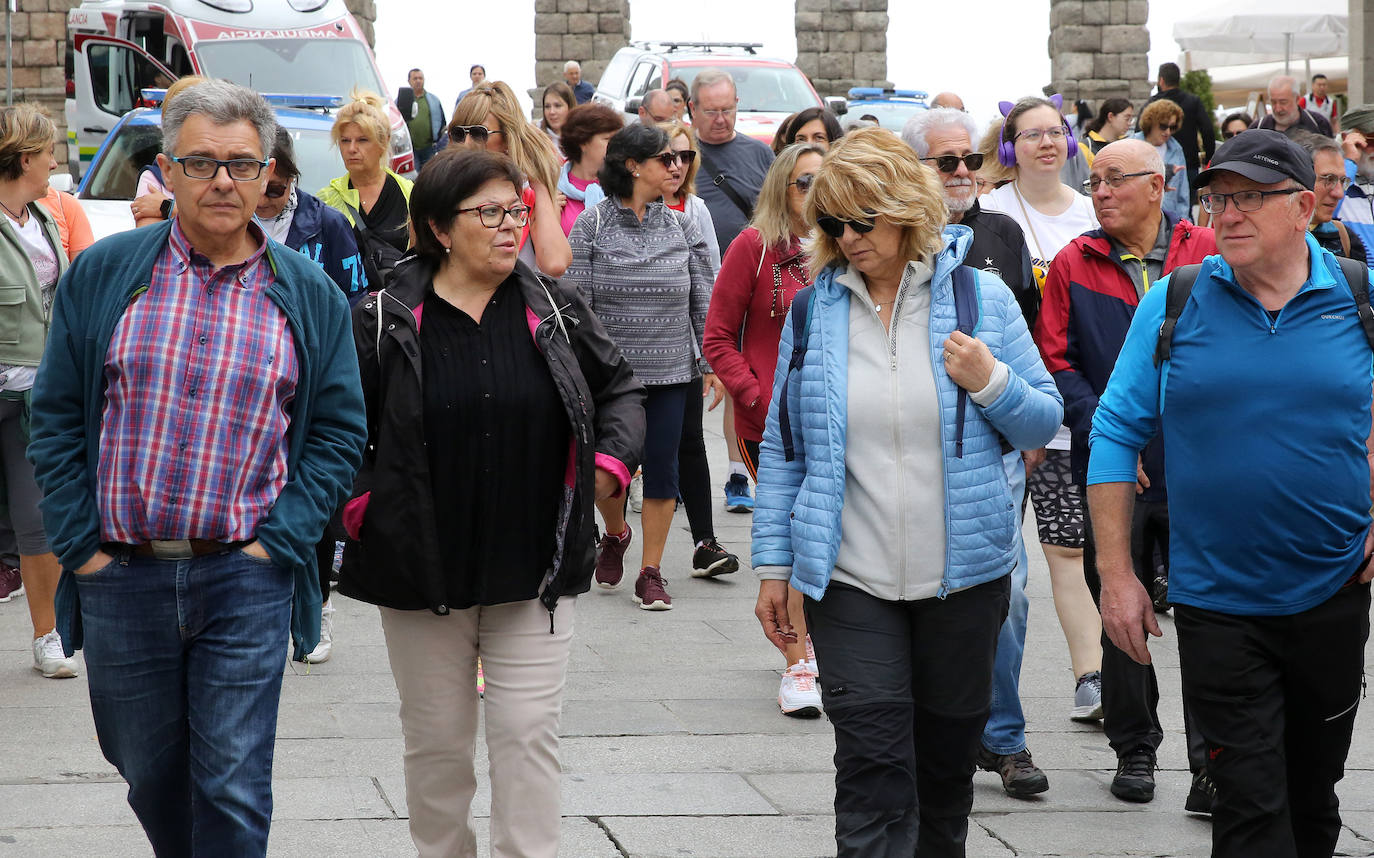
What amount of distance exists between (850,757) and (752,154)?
6447 millimetres

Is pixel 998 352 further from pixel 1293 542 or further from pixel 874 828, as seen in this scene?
pixel 874 828

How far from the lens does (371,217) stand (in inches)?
278

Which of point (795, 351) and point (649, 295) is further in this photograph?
point (649, 295)

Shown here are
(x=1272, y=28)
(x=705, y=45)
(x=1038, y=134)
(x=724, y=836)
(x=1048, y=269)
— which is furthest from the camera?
(x=1272, y=28)

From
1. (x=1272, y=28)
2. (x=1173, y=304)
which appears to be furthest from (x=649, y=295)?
(x=1272, y=28)

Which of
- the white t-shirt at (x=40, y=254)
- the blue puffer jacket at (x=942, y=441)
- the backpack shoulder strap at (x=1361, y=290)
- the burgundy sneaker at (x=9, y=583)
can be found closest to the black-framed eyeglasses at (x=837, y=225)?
the blue puffer jacket at (x=942, y=441)

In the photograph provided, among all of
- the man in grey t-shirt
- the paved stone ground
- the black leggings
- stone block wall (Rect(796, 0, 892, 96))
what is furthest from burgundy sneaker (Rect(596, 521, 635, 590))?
stone block wall (Rect(796, 0, 892, 96))

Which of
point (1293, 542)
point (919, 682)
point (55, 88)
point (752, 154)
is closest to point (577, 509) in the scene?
point (919, 682)

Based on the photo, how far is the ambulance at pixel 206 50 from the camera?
1759 cm

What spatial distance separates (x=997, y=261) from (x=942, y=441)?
1.77 meters

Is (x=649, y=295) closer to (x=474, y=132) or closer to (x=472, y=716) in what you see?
(x=474, y=132)

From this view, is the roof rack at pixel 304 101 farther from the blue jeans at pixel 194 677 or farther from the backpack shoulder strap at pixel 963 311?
the blue jeans at pixel 194 677

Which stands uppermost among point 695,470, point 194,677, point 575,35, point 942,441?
point 575,35

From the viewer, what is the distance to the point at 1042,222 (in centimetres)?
610
